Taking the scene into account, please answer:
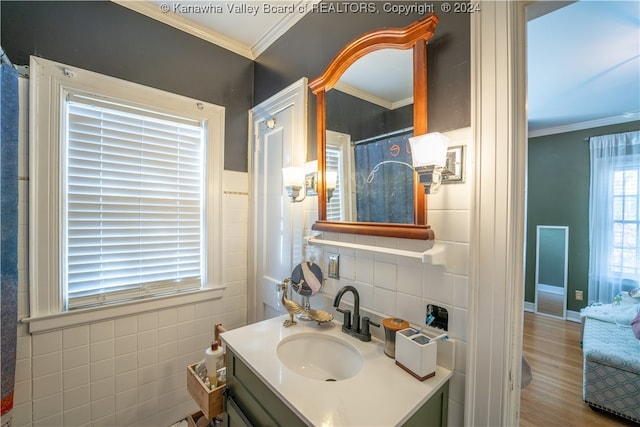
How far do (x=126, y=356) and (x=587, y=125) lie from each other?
545 centimetres

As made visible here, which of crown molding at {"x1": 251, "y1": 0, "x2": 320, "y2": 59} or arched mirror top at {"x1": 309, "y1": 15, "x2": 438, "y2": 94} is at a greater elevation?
crown molding at {"x1": 251, "y1": 0, "x2": 320, "y2": 59}

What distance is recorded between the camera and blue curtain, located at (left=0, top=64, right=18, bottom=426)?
116 cm

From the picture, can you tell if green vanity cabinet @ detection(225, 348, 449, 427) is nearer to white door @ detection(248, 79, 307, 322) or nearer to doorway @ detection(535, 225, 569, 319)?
white door @ detection(248, 79, 307, 322)

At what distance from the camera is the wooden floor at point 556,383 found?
73.6 inches

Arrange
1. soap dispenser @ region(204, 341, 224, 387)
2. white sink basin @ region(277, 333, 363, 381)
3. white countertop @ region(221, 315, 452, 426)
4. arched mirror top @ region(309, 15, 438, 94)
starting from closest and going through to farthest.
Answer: white countertop @ region(221, 315, 452, 426) → arched mirror top @ region(309, 15, 438, 94) → white sink basin @ region(277, 333, 363, 381) → soap dispenser @ region(204, 341, 224, 387)

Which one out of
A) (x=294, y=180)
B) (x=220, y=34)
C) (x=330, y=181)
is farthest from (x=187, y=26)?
(x=330, y=181)

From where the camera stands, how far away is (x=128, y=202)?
159cm

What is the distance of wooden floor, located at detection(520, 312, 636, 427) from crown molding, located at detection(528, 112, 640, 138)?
2.62 meters

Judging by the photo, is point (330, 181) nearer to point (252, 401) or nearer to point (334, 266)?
point (334, 266)

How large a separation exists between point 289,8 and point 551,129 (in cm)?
412

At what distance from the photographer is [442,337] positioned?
3.05ft

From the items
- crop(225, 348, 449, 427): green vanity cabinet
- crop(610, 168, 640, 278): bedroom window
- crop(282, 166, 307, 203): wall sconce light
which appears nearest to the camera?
crop(225, 348, 449, 427): green vanity cabinet

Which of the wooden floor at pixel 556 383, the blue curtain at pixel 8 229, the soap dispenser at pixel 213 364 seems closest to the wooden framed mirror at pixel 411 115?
the soap dispenser at pixel 213 364

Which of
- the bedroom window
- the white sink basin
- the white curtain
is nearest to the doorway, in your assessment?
the white curtain
